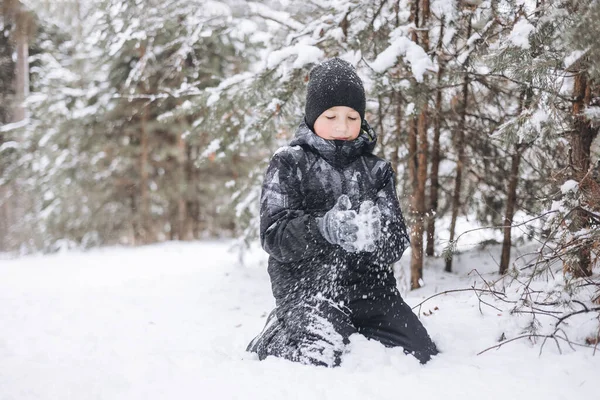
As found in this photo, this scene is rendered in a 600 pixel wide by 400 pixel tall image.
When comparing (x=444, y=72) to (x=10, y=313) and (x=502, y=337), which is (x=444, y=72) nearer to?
(x=502, y=337)

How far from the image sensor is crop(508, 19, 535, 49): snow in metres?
2.53

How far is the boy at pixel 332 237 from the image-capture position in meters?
2.37

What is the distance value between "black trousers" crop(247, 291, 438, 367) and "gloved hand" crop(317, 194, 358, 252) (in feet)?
1.37

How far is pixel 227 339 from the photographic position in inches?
128

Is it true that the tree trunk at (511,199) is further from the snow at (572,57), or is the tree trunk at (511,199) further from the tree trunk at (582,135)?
the snow at (572,57)

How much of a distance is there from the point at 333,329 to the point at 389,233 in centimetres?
63

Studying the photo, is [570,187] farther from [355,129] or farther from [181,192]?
[181,192]

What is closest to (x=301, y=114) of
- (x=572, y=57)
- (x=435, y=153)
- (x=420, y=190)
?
(x=420, y=190)

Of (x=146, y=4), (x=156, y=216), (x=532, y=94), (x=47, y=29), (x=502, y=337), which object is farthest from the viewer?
(x=47, y=29)

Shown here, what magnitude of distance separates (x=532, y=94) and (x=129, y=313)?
3892 millimetres

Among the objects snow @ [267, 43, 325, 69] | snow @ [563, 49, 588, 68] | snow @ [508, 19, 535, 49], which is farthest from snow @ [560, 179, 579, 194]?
snow @ [267, 43, 325, 69]

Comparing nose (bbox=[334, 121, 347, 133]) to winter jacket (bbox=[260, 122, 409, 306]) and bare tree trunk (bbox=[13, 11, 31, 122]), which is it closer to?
winter jacket (bbox=[260, 122, 409, 306])

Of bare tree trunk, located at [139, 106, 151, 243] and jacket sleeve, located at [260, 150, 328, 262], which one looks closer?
jacket sleeve, located at [260, 150, 328, 262]

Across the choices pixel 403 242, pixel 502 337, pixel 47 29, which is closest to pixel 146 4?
pixel 403 242
